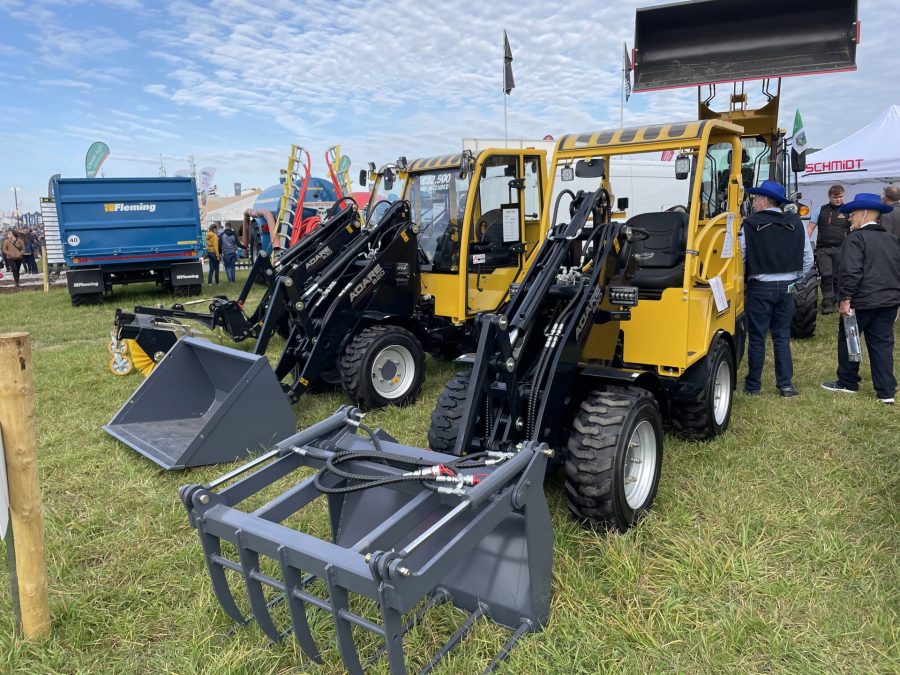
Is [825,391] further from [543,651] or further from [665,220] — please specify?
[543,651]

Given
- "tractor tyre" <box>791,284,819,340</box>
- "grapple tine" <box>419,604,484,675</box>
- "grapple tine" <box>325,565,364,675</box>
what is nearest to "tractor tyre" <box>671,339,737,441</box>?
"grapple tine" <box>419,604,484,675</box>

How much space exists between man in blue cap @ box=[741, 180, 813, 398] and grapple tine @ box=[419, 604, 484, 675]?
4.01 meters

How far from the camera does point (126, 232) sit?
12586 millimetres

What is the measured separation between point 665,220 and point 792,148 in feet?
11.6

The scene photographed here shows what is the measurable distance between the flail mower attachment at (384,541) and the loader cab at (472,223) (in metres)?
3.10

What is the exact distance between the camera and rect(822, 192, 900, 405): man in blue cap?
17.3ft

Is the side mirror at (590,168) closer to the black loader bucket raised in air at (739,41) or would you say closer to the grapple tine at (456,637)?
the grapple tine at (456,637)

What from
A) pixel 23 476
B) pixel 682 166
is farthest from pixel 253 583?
pixel 682 166

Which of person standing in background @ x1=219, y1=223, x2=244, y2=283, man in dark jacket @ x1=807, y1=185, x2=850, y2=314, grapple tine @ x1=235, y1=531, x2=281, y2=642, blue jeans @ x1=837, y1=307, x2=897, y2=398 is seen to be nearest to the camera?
grapple tine @ x1=235, y1=531, x2=281, y2=642

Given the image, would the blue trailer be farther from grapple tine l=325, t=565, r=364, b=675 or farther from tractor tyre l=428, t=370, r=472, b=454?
grapple tine l=325, t=565, r=364, b=675

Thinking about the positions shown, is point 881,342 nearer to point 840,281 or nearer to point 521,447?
point 840,281

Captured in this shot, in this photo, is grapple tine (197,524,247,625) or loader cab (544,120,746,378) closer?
grapple tine (197,524,247,625)

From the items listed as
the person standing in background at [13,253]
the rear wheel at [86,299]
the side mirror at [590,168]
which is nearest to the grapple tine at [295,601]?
the side mirror at [590,168]

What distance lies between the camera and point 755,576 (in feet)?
9.71
